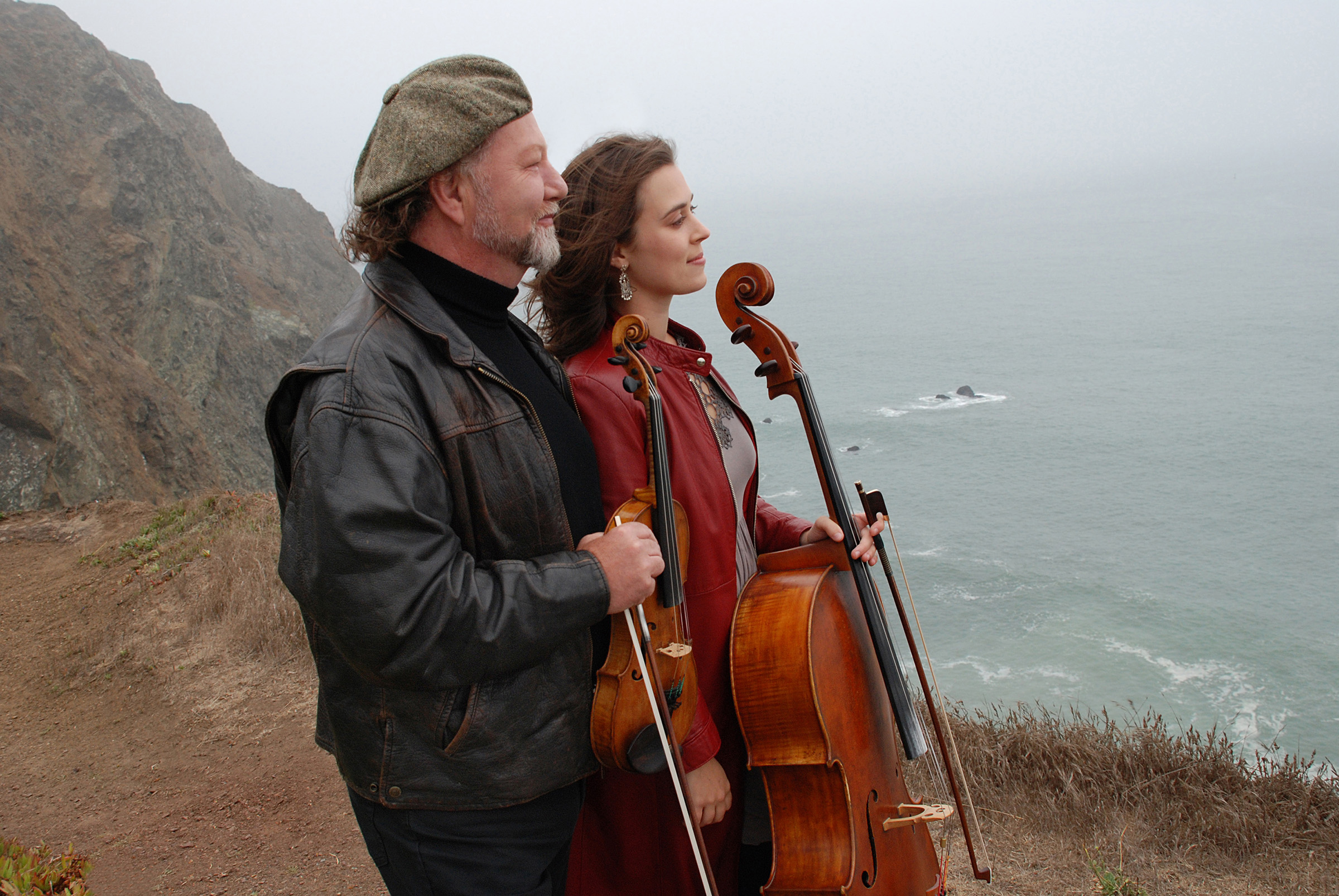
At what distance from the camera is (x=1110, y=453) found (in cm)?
3434

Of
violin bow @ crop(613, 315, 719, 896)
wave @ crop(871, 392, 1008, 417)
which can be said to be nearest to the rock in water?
violin bow @ crop(613, 315, 719, 896)

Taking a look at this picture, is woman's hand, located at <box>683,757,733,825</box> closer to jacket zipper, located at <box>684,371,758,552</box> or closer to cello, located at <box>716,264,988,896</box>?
cello, located at <box>716,264,988,896</box>

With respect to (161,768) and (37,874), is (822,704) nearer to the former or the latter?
(37,874)

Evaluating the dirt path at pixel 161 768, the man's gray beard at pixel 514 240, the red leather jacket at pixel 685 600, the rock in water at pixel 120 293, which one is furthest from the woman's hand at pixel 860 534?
the rock in water at pixel 120 293

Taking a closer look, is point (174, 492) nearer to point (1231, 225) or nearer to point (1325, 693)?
point (1325, 693)

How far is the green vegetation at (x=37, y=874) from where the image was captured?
86.5 inches

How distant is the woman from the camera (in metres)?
2.11

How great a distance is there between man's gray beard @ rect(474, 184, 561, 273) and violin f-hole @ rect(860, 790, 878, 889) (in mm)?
1420

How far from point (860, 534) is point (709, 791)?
76 cm

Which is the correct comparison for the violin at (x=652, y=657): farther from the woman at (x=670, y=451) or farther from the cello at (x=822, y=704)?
the cello at (x=822, y=704)

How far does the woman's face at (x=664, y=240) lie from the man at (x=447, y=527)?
0.43 meters

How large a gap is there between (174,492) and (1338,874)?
1575cm

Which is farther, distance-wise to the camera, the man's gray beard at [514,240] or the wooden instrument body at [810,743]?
the wooden instrument body at [810,743]

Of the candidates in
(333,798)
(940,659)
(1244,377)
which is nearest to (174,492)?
(333,798)
